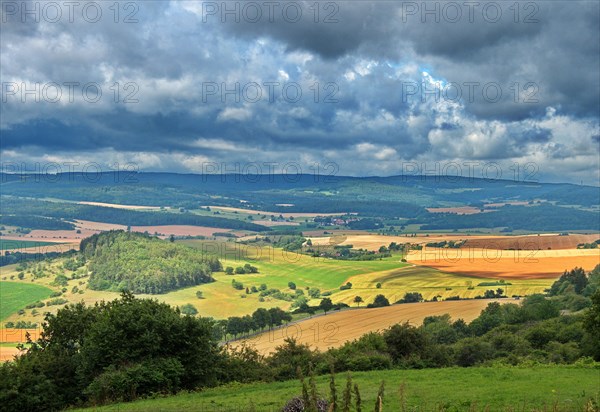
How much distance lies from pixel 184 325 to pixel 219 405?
36.2 ft

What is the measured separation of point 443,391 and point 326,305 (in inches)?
3682

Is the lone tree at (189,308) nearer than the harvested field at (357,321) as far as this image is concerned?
No

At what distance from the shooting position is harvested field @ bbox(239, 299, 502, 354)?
3403 inches

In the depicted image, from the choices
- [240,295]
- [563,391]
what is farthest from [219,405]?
[240,295]

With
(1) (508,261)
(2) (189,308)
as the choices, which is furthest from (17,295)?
Answer: (1) (508,261)

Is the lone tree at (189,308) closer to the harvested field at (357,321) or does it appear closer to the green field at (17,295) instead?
the harvested field at (357,321)

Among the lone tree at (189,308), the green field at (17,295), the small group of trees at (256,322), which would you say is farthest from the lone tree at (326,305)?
the green field at (17,295)

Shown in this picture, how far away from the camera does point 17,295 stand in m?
162

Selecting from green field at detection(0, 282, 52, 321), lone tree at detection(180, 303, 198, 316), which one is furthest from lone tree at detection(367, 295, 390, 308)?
green field at detection(0, 282, 52, 321)

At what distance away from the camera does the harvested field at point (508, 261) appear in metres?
129

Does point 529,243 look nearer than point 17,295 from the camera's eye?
No

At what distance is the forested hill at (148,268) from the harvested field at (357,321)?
7027 centimetres

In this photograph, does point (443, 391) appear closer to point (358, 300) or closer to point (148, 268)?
point (358, 300)

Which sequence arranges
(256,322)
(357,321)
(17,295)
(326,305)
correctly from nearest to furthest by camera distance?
(357,321)
(256,322)
(326,305)
(17,295)
